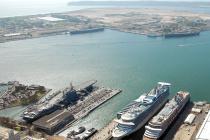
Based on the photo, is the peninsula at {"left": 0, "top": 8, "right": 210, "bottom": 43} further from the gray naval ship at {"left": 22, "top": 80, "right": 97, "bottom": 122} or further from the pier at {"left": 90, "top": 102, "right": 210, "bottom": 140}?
the pier at {"left": 90, "top": 102, "right": 210, "bottom": 140}

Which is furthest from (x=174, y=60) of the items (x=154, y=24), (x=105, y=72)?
(x=154, y=24)

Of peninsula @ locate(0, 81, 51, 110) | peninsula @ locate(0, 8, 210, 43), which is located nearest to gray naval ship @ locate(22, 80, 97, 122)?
peninsula @ locate(0, 81, 51, 110)

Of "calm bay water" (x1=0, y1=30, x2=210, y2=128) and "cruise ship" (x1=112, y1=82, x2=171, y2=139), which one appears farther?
"calm bay water" (x1=0, y1=30, x2=210, y2=128)

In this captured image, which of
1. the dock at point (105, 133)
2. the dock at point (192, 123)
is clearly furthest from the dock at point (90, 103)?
the dock at point (192, 123)

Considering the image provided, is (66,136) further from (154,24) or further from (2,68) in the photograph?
(154,24)

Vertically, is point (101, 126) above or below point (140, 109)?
below

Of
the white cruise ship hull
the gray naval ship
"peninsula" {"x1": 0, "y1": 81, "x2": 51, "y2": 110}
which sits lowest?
"peninsula" {"x1": 0, "y1": 81, "x2": 51, "y2": 110}

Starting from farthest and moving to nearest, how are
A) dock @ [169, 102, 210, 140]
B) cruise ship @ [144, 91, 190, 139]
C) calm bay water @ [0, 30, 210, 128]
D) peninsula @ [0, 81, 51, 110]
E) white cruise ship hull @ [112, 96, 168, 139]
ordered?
1. calm bay water @ [0, 30, 210, 128]
2. peninsula @ [0, 81, 51, 110]
3. dock @ [169, 102, 210, 140]
4. white cruise ship hull @ [112, 96, 168, 139]
5. cruise ship @ [144, 91, 190, 139]
